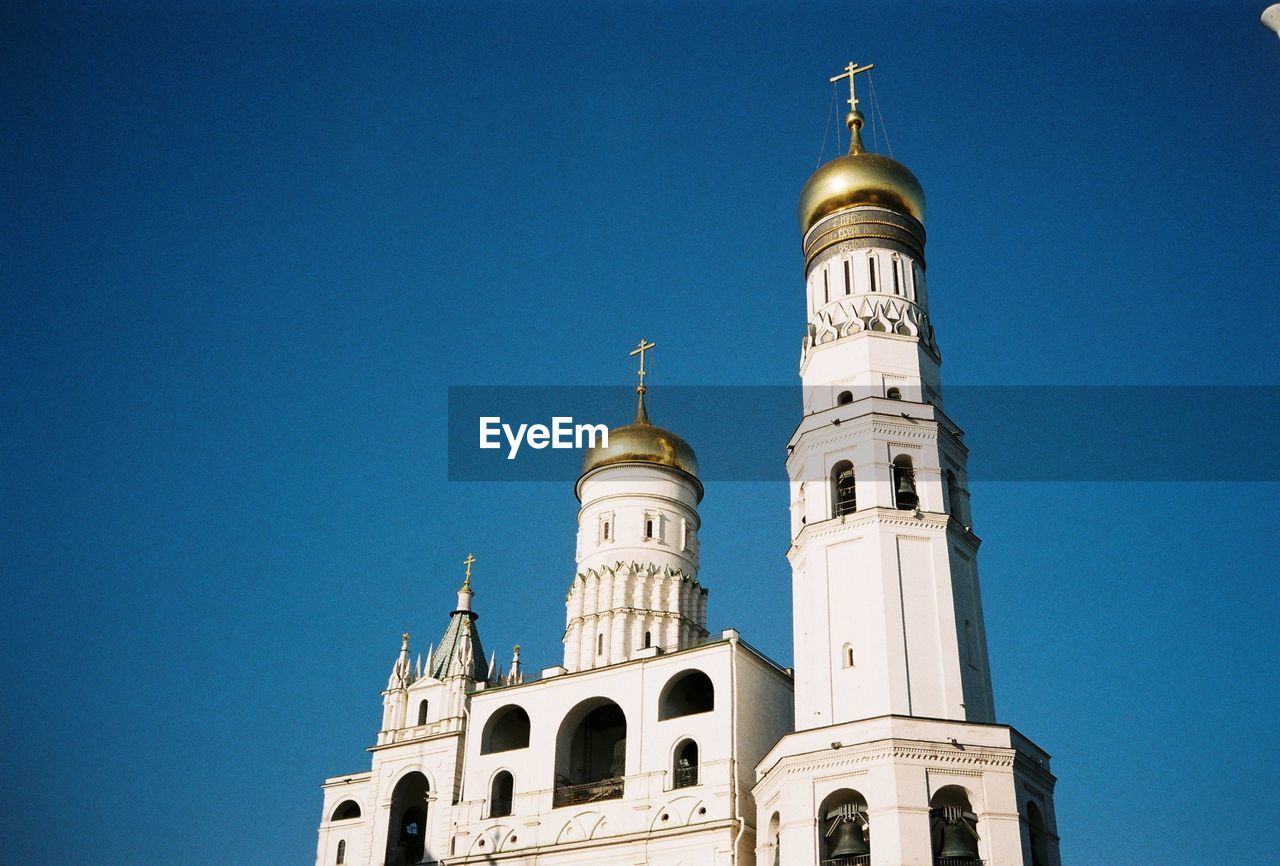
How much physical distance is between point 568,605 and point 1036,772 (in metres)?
14.0

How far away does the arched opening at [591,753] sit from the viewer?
91.5ft

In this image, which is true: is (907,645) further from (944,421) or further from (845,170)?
(845,170)

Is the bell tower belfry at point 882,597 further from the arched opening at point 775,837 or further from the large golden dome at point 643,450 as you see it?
the large golden dome at point 643,450

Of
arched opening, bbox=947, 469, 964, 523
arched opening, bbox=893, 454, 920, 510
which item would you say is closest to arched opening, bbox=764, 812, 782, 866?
arched opening, bbox=893, 454, 920, 510

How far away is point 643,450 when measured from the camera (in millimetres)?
34469

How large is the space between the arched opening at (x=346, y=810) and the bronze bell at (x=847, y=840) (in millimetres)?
14726

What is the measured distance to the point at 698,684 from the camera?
29.4 meters

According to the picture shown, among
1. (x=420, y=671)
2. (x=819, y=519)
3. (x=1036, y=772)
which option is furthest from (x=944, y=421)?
(x=420, y=671)

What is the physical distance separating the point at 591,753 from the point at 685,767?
13.4 feet

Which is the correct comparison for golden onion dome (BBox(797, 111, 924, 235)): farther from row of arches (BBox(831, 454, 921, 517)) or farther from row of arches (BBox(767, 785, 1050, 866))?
row of arches (BBox(767, 785, 1050, 866))

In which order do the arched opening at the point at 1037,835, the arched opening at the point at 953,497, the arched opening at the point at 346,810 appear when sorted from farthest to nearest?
1. the arched opening at the point at 346,810
2. the arched opening at the point at 953,497
3. the arched opening at the point at 1037,835

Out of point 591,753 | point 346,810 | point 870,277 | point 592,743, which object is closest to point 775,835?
point 591,753

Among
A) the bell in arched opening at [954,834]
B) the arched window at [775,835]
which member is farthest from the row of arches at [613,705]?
the bell in arched opening at [954,834]

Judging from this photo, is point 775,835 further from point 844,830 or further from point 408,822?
point 408,822
